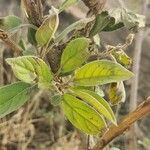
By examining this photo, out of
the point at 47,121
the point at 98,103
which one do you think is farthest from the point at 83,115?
the point at 47,121

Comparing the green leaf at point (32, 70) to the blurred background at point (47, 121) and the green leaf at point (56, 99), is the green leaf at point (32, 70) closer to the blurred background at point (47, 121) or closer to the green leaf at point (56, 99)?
the green leaf at point (56, 99)

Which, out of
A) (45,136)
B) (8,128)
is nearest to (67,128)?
(45,136)

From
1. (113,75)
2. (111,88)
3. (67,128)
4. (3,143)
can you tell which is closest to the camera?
(113,75)

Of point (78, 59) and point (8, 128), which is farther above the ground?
point (78, 59)

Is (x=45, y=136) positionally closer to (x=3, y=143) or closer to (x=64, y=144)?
(x=64, y=144)

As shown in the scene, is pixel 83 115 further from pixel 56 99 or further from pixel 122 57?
pixel 122 57
